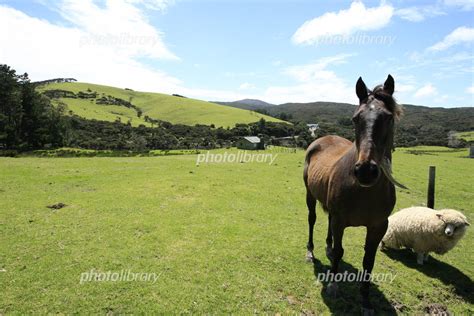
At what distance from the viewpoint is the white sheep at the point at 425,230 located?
7.12 meters

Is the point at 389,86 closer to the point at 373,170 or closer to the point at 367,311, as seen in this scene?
the point at 373,170

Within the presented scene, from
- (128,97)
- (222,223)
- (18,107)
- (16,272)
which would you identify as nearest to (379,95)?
(222,223)

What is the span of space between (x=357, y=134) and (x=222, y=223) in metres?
7.31

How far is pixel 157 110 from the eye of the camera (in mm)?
161000

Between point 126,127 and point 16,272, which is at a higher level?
point 126,127

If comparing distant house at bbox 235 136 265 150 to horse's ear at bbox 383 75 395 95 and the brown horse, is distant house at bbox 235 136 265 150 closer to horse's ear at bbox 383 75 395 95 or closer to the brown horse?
the brown horse

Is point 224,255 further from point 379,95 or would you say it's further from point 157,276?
point 379,95

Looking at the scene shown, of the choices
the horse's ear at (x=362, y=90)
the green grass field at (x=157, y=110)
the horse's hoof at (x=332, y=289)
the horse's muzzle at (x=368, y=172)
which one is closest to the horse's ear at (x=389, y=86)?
the horse's ear at (x=362, y=90)

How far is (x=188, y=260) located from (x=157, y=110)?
164 m

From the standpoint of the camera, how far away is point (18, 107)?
155ft

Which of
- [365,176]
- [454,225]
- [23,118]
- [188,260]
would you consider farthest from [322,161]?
[23,118]

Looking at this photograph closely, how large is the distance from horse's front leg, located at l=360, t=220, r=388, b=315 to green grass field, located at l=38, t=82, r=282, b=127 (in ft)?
361

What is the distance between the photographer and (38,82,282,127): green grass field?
119m

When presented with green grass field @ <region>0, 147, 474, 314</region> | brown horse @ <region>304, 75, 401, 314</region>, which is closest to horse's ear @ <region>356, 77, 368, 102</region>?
brown horse @ <region>304, 75, 401, 314</region>
